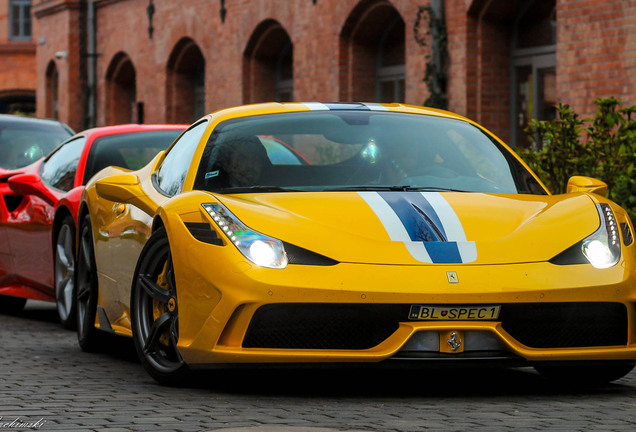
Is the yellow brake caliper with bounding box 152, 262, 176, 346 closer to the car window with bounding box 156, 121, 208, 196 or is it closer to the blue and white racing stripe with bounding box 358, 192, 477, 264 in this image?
the car window with bounding box 156, 121, 208, 196

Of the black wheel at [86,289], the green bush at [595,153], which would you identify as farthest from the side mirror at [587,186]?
the green bush at [595,153]

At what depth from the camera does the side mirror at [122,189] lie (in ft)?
23.5

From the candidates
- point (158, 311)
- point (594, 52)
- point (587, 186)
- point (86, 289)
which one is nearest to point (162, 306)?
point (158, 311)

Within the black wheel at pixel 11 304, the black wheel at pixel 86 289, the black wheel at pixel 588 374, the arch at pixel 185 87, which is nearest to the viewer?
the black wheel at pixel 588 374

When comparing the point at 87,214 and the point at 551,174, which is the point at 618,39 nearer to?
the point at 551,174

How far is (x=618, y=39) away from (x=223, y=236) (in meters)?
9.75

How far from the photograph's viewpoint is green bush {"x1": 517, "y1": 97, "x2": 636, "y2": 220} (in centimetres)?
1055

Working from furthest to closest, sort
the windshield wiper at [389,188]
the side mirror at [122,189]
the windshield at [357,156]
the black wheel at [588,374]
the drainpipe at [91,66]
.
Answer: the drainpipe at [91,66]
the side mirror at [122,189]
the windshield at [357,156]
the windshield wiper at [389,188]
the black wheel at [588,374]

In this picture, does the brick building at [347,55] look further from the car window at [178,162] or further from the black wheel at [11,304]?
the car window at [178,162]

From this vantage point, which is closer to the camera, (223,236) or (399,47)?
(223,236)

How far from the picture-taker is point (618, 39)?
48.3ft

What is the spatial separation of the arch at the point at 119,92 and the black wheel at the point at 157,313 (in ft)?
82.5

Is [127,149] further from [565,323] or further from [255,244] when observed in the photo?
[565,323]

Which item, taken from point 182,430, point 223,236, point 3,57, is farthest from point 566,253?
point 3,57
